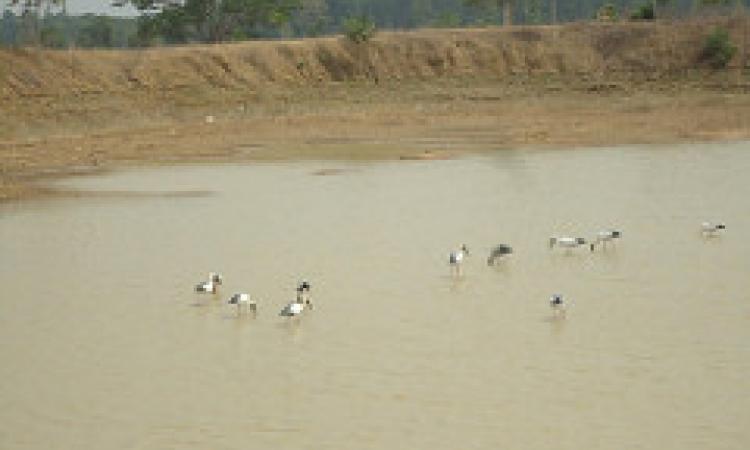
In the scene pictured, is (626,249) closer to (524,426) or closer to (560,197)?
(560,197)

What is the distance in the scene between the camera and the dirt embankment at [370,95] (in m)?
38.8

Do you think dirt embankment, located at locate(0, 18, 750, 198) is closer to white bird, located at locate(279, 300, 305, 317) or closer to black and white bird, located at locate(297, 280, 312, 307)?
black and white bird, located at locate(297, 280, 312, 307)

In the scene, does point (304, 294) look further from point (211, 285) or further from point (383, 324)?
point (383, 324)

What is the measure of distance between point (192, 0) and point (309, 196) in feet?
117

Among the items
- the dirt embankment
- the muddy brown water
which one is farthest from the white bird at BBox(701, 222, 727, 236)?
the dirt embankment

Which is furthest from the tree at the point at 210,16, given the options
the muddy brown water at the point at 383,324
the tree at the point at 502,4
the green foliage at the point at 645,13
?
the muddy brown water at the point at 383,324

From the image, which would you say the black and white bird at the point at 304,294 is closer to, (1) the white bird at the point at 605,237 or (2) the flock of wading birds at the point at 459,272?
(2) the flock of wading birds at the point at 459,272

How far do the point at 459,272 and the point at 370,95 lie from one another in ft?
100

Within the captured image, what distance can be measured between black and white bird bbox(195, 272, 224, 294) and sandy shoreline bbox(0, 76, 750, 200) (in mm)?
13361

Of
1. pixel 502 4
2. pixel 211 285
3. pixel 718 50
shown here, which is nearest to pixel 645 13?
pixel 718 50

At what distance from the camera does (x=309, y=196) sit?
90.0ft

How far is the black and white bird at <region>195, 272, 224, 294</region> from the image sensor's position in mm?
17109

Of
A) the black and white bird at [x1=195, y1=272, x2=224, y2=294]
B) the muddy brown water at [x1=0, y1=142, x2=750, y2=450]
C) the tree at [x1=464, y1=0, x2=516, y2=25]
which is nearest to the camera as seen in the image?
the muddy brown water at [x1=0, y1=142, x2=750, y2=450]

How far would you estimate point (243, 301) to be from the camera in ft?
53.3
